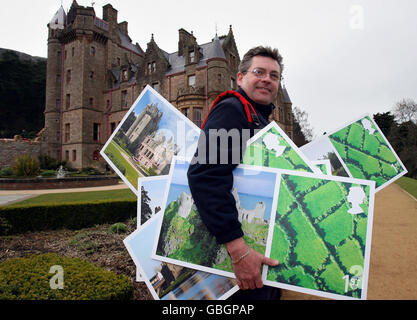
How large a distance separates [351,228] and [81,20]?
123 ft

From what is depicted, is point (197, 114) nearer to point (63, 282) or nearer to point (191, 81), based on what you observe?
point (191, 81)

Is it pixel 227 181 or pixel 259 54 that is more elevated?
pixel 259 54

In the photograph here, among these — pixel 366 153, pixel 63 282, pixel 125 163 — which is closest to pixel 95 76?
pixel 125 163

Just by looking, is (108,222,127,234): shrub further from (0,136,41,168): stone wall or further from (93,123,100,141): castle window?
(0,136,41,168): stone wall

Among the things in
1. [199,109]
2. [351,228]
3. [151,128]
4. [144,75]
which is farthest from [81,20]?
[351,228]

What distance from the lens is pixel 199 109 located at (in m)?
24.4

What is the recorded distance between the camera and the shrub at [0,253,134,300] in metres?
2.17

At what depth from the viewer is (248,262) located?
153cm

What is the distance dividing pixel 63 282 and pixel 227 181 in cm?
210

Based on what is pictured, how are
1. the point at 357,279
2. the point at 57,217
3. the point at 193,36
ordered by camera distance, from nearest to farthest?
the point at 357,279 < the point at 57,217 < the point at 193,36

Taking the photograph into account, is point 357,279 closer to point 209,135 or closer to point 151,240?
point 209,135

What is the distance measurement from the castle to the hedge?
62.9ft

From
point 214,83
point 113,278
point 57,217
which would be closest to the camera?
point 113,278

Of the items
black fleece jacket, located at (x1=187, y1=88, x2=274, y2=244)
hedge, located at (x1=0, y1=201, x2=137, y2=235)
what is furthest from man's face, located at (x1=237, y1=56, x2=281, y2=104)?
hedge, located at (x1=0, y1=201, x2=137, y2=235)
